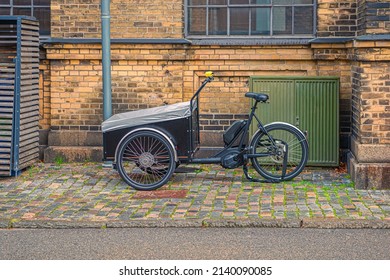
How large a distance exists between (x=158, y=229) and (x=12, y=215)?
1647mm

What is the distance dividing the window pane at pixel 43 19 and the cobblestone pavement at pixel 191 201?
232cm

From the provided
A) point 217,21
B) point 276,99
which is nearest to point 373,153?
point 276,99

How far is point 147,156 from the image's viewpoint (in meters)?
11.2

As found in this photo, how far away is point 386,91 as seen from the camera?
11.2 metres

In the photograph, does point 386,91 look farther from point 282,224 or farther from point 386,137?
point 282,224

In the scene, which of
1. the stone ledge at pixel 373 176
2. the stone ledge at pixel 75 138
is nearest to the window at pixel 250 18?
the stone ledge at pixel 75 138

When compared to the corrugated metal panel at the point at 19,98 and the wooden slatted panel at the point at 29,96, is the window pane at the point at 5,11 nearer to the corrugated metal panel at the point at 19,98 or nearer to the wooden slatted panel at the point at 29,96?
the corrugated metal panel at the point at 19,98

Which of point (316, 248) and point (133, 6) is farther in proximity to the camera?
point (133, 6)

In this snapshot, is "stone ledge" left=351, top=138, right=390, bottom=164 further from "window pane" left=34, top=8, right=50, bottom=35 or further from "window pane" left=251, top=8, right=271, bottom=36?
"window pane" left=34, top=8, right=50, bottom=35

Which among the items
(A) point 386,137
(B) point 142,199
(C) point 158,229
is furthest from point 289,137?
(C) point 158,229

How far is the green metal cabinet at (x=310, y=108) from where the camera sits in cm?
1252

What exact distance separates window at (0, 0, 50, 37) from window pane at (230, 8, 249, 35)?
272 cm

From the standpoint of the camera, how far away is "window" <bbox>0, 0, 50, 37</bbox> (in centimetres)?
1370

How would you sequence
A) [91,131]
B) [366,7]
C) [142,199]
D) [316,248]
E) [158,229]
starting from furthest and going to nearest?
[91,131], [366,7], [142,199], [158,229], [316,248]
